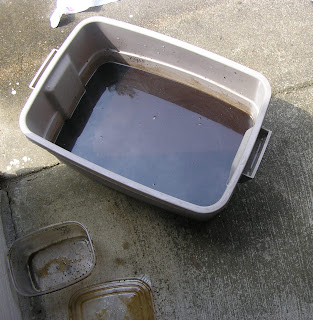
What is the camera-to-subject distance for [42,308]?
4.66 ft

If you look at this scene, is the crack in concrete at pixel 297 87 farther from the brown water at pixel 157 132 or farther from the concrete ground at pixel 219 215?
the brown water at pixel 157 132

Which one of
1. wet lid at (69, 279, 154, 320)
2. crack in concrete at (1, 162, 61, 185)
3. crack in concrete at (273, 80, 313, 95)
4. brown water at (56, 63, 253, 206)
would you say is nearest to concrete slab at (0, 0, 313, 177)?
crack in concrete at (273, 80, 313, 95)

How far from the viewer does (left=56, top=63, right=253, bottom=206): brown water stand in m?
1.46

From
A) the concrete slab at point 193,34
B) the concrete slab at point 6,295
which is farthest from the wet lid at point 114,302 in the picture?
the concrete slab at point 193,34

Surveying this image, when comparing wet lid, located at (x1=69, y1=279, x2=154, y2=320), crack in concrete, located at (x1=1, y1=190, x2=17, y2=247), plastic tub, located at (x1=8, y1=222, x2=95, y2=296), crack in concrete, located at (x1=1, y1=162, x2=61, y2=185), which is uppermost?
crack in concrete, located at (x1=1, y1=162, x2=61, y2=185)

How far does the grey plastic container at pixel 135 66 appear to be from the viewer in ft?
3.95

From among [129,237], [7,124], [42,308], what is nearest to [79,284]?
[42,308]

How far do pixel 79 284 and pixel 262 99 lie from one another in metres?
1.06

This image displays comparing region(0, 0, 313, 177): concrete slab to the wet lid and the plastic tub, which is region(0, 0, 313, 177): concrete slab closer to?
the plastic tub

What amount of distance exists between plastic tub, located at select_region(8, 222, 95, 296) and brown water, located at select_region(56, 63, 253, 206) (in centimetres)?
34

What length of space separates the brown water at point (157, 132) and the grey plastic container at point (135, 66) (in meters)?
0.05

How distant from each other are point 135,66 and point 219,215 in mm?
796

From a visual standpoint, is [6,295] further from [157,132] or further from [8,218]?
[157,132]

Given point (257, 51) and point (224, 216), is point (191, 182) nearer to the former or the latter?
point (224, 216)
